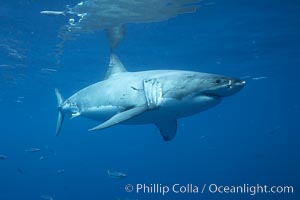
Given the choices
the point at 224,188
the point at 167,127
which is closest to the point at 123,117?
the point at 167,127

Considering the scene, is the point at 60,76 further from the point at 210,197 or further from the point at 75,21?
the point at 210,197

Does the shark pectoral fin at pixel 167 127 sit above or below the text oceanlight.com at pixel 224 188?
above

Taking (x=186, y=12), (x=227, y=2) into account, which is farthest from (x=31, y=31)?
(x=227, y=2)

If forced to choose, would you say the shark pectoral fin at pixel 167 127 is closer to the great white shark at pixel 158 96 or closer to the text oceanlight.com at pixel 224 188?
the great white shark at pixel 158 96

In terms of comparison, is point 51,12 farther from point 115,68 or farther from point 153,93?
point 153,93

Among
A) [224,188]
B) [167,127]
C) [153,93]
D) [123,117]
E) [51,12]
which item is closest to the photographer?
[123,117]

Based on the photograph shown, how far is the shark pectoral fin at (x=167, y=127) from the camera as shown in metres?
6.66

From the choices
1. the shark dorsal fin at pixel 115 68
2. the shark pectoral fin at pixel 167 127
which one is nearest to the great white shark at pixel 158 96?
the shark pectoral fin at pixel 167 127

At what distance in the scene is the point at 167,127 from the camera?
6.87m

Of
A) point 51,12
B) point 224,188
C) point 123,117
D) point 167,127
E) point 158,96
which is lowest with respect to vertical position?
point 224,188

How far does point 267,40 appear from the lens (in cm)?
2080

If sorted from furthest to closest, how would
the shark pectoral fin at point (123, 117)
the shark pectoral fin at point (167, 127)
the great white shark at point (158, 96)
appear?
the shark pectoral fin at point (167, 127), the shark pectoral fin at point (123, 117), the great white shark at point (158, 96)

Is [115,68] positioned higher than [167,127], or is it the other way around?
[115,68]

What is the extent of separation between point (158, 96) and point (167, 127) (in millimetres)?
1663
